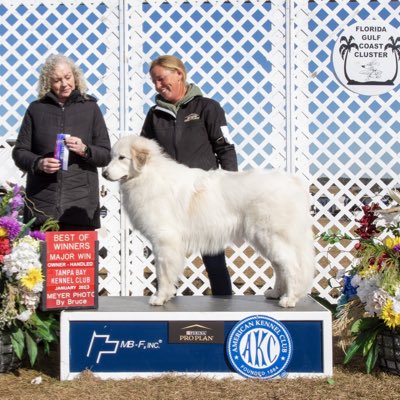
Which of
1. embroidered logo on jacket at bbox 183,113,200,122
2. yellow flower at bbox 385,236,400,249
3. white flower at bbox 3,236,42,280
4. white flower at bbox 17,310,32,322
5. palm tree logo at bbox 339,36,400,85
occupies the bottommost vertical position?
white flower at bbox 17,310,32,322

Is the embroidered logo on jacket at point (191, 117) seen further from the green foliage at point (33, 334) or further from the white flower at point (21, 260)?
the green foliage at point (33, 334)

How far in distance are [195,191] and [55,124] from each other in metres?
0.98

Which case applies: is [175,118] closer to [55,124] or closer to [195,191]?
[195,191]

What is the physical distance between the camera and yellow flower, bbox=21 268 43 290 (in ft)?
9.75

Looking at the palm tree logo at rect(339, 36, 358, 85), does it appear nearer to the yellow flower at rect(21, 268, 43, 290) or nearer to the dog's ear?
the dog's ear

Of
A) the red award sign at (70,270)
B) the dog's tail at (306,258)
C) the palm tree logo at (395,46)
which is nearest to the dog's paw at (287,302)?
the dog's tail at (306,258)

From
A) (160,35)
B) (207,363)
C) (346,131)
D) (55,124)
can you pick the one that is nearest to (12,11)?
(160,35)

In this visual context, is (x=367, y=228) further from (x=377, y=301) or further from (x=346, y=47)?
(x=346, y=47)

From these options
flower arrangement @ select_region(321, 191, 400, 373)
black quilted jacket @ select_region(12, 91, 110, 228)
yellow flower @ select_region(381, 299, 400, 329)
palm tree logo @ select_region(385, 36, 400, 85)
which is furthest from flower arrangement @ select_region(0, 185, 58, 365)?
palm tree logo @ select_region(385, 36, 400, 85)

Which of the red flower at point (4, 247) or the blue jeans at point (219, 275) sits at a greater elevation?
the red flower at point (4, 247)

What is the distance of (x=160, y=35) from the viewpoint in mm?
5324

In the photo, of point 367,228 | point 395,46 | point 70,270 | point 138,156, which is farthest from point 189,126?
point 395,46

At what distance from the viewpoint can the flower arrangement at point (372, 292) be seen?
→ 2961 mm

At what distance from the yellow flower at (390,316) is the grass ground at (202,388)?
1.05 ft
